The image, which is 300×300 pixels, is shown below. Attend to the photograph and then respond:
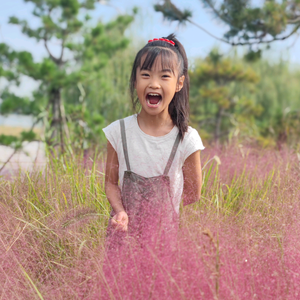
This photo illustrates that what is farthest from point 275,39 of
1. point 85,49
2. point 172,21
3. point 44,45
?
point 44,45

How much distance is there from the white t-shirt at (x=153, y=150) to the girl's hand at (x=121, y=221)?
0.17 metres

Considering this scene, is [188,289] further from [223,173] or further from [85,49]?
[85,49]

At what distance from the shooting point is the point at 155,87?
51.5 inches

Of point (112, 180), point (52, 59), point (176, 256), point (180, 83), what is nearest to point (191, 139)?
point (180, 83)

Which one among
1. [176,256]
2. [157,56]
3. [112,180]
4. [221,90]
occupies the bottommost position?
[176,256]

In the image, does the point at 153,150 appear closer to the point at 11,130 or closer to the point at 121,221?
the point at 121,221

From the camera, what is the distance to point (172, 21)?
169 inches

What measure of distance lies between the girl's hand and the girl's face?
1.23 feet

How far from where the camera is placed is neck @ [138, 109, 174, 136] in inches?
55.4

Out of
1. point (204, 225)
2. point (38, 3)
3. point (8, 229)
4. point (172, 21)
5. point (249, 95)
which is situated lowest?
point (8, 229)

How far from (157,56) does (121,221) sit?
0.60 meters

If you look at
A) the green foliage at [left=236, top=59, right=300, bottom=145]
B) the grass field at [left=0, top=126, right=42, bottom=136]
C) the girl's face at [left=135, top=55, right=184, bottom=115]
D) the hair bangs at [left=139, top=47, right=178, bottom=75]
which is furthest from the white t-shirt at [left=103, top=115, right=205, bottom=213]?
the green foliage at [left=236, top=59, right=300, bottom=145]

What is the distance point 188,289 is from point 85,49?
579 centimetres

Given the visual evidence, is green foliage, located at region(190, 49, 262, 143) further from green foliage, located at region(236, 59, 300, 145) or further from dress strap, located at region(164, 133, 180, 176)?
dress strap, located at region(164, 133, 180, 176)
